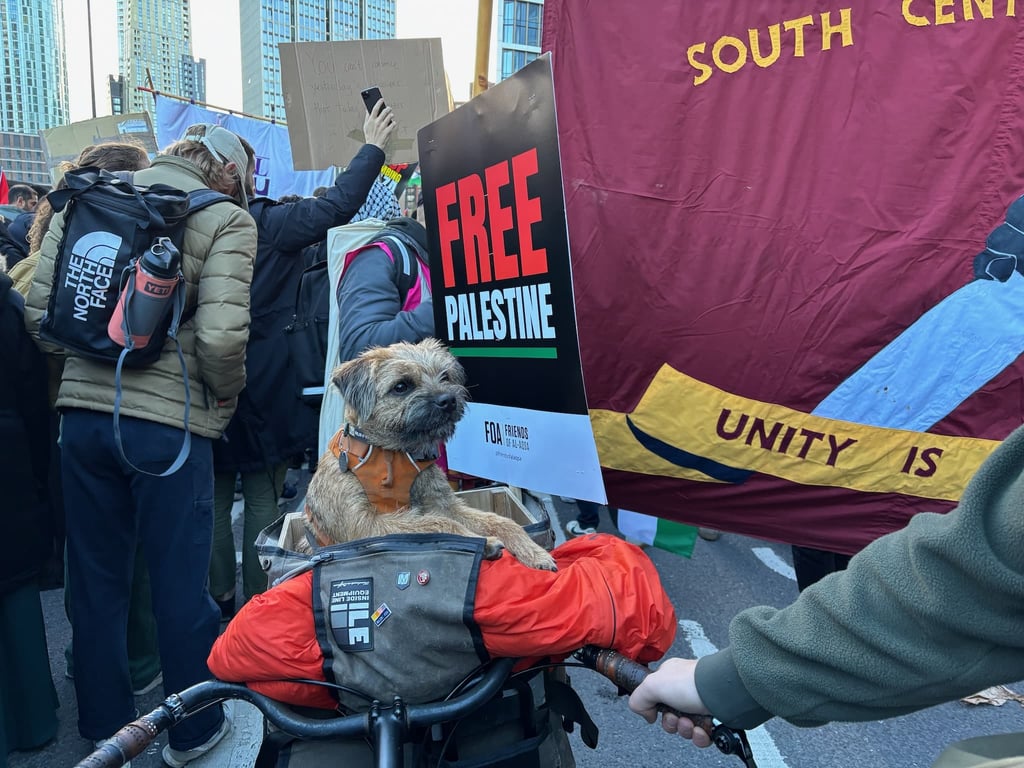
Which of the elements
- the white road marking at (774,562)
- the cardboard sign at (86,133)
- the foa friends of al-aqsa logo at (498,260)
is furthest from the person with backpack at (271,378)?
the cardboard sign at (86,133)

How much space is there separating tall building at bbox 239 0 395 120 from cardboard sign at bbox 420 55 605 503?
2078 inches

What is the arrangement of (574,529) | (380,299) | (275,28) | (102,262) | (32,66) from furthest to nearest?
(275,28), (32,66), (574,529), (380,299), (102,262)

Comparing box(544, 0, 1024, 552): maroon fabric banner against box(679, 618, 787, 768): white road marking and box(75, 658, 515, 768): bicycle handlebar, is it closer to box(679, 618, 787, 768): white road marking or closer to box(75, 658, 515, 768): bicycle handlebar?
box(75, 658, 515, 768): bicycle handlebar

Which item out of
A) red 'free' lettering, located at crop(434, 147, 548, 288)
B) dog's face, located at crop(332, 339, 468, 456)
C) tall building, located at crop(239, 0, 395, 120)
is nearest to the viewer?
red 'free' lettering, located at crop(434, 147, 548, 288)

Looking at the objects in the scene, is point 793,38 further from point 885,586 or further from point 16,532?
point 16,532

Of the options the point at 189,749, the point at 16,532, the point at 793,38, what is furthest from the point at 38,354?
the point at 793,38

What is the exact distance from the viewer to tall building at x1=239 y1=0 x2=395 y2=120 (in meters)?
50.2

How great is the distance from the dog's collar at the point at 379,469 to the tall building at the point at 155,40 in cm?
5047

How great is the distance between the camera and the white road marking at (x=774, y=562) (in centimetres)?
473

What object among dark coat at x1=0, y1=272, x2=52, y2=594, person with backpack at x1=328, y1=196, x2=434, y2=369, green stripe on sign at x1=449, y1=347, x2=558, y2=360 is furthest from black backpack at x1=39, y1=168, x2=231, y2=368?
green stripe on sign at x1=449, y1=347, x2=558, y2=360

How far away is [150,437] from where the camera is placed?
2.50 m

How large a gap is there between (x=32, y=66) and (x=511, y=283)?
5520 centimetres

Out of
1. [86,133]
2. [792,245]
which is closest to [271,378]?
[792,245]

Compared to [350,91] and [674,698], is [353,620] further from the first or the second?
[350,91]
